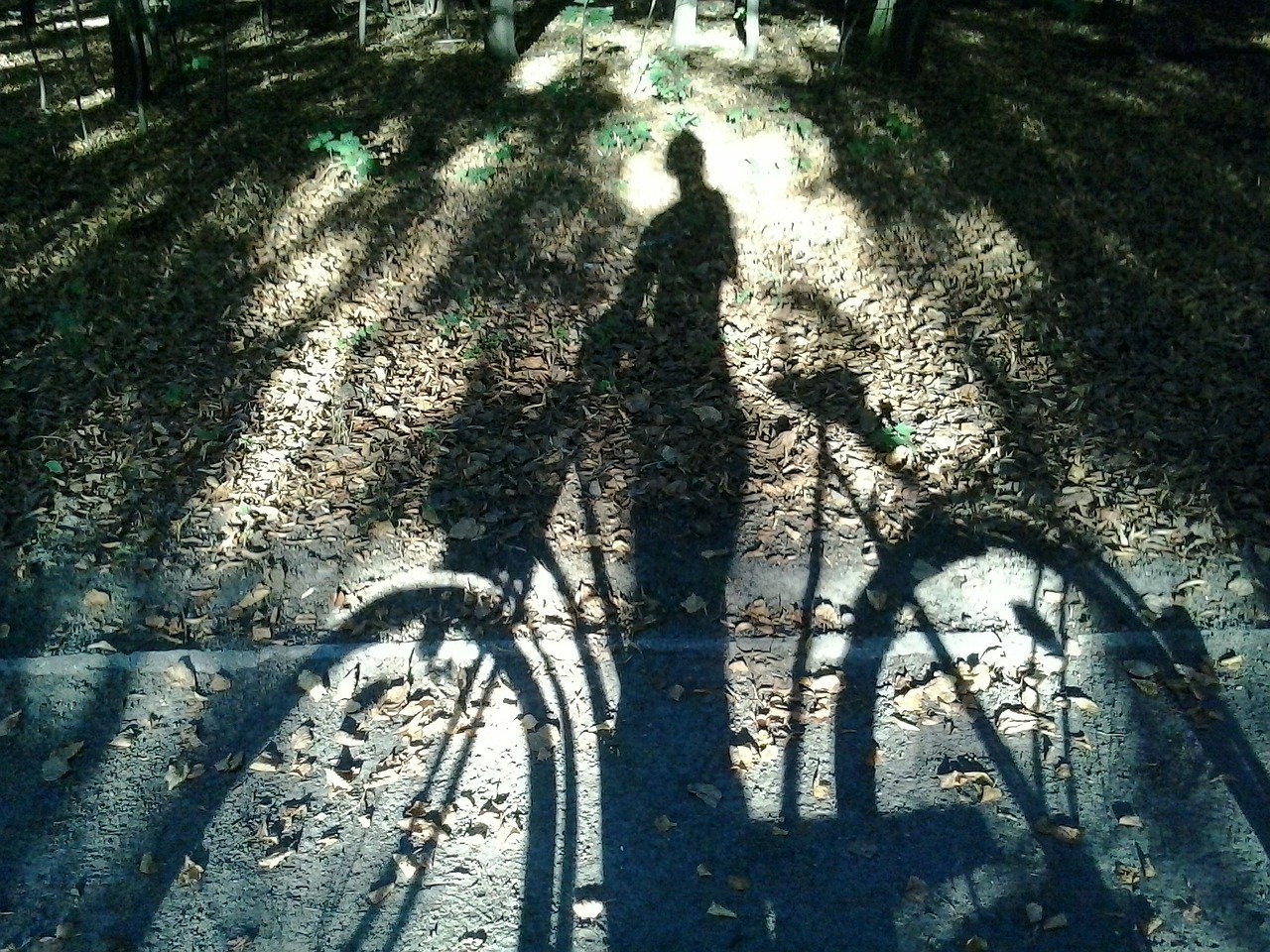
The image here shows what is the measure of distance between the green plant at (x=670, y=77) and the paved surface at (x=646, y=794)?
586cm

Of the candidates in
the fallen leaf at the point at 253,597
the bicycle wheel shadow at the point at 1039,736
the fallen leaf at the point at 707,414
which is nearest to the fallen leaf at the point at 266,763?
the fallen leaf at the point at 253,597

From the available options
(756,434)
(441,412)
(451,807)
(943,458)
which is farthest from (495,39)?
(451,807)

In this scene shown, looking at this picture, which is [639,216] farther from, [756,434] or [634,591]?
[634,591]

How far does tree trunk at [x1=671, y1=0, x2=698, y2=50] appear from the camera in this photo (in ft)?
30.5

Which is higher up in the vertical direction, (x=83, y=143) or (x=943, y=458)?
(x=83, y=143)

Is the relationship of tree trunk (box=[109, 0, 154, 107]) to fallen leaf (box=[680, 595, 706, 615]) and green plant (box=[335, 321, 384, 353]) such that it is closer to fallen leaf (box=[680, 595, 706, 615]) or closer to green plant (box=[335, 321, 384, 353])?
green plant (box=[335, 321, 384, 353])

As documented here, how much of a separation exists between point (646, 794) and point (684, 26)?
8.16 m

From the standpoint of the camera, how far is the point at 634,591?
4.70 m

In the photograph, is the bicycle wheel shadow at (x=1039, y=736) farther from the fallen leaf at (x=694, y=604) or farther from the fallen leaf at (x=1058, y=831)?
the fallen leaf at (x=694, y=604)

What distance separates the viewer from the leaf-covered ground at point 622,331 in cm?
496

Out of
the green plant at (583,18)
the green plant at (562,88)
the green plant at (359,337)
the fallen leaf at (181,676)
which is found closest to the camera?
the fallen leaf at (181,676)

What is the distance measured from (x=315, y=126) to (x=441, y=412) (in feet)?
14.6

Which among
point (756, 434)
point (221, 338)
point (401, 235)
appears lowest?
point (756, 434)

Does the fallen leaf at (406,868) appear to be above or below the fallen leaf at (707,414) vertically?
below
